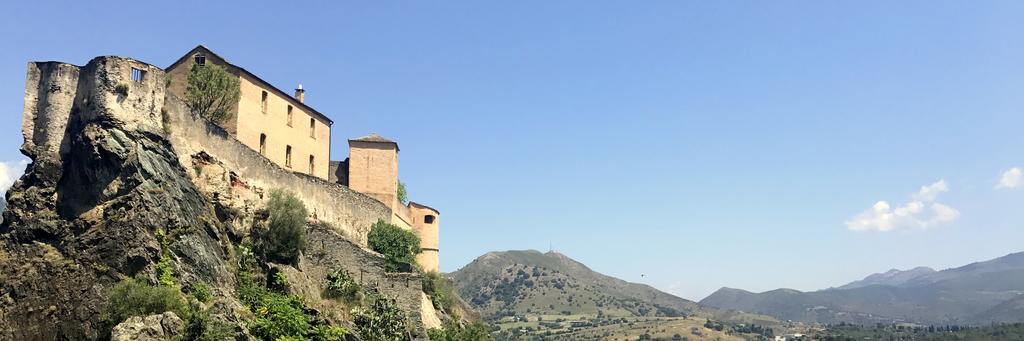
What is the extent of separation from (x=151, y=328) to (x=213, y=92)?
17.6 metres

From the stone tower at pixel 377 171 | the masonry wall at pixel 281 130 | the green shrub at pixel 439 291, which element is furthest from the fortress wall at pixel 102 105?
the stone tower at pixel 377 171

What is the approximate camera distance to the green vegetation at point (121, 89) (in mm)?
29672

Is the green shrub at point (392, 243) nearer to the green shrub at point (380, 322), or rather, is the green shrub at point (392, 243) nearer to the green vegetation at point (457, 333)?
the green vegetation at point (457, 333)

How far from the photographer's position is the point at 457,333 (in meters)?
42.9

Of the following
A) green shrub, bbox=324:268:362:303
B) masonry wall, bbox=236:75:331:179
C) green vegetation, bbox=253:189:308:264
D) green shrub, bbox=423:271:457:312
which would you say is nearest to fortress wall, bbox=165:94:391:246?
green vegetation, bbox=253:189:308:264

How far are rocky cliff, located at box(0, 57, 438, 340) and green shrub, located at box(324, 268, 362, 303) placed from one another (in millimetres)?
537

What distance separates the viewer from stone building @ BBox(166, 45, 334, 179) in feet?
133

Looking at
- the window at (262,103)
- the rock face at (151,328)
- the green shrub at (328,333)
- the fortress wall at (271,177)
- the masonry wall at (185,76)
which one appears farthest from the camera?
the window at (262,103)

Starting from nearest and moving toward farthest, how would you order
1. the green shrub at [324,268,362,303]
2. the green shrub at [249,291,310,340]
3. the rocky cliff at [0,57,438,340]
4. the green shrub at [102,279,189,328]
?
the green shrub at [102,279,189,328]
the rocky cliff at [0,57,438,340]
the green shrub at [249,291,310,340]
the green shrub at [324,268,362,303]

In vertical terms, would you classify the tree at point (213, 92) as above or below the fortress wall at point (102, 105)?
above

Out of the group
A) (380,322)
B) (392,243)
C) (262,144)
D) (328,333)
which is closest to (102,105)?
(328,333)

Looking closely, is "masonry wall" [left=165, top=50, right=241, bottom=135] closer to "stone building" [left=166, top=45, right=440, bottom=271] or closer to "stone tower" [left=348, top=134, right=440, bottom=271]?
"stone building" [left=166, top=45, right=440, bottom=271]

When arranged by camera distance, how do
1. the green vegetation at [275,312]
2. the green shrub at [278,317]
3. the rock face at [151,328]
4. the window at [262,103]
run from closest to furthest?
the rock face at [151,328] → the green shrub at [278,317] → the green vegetation at [275,312] → the window at [262,103]

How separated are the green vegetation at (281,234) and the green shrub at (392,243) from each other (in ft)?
25.6
